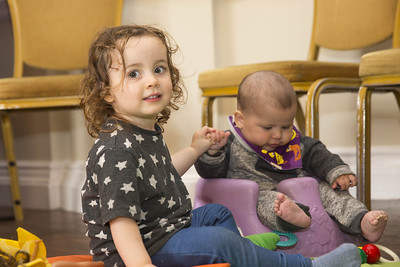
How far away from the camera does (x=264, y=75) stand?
1370 mm

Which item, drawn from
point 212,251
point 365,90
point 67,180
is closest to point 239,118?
point 365,90

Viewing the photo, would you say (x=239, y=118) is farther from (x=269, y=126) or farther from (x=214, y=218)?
(x=214, y=218)

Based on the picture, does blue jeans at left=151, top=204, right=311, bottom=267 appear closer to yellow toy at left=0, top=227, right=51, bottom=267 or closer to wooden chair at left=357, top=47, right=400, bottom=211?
yellow toy at left=0, top=227, right=51, bottom=267

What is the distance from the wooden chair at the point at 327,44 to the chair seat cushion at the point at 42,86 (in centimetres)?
40

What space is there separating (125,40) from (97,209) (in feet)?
1.02

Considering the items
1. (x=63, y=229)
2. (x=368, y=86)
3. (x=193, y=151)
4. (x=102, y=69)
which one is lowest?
(x=63, y=229)

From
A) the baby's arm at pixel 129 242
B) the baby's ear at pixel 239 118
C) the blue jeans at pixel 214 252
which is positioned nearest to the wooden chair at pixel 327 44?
the baby's ear at pixel 239 118

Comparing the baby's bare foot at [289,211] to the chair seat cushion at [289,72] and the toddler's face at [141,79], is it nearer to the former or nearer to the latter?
the toddler's face at [141,79]

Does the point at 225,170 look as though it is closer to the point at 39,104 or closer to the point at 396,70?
the point at 396,70

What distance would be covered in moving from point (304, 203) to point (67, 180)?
136cm

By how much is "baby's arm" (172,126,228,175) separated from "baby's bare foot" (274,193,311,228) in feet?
0.71

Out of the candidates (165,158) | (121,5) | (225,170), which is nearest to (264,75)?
(225,170)

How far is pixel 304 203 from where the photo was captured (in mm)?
1318

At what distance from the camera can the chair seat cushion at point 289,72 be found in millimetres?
1642
